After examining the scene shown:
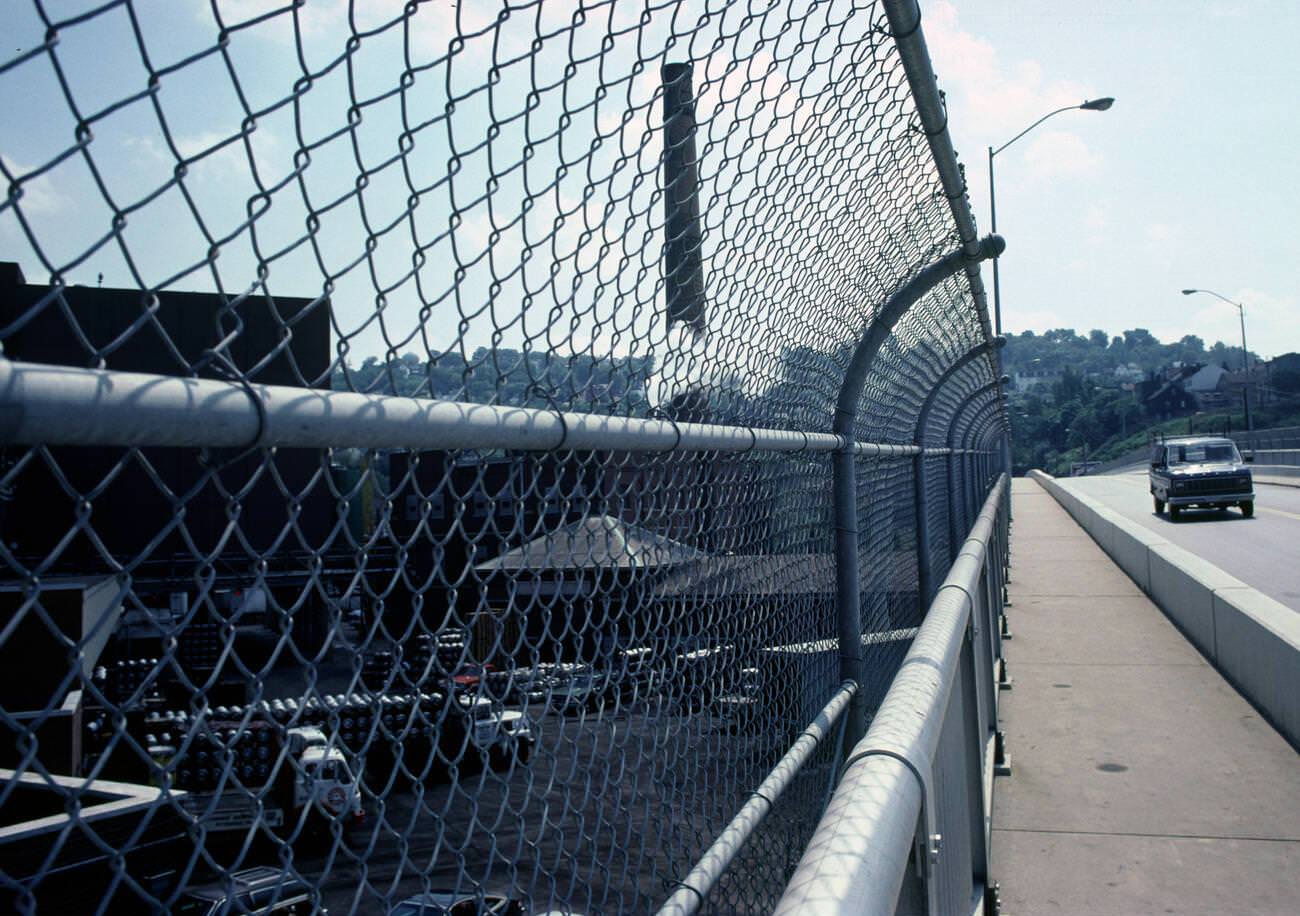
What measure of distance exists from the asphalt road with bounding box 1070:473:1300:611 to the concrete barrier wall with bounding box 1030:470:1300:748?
110 inches

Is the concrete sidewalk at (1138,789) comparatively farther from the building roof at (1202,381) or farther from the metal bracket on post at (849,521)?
the building roof at (1202,381)

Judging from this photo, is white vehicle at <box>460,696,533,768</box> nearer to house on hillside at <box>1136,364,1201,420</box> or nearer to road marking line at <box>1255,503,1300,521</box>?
road marking line at <box>1255,503,1300,521</box>

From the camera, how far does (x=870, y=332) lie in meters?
4.09

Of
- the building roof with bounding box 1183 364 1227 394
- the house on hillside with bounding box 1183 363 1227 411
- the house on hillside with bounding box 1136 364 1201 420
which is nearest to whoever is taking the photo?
the house on hillside with bounding box 1183 363 1227 411

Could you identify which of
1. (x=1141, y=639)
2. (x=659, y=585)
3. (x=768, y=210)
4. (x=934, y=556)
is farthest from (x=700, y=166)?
(x=1141, y=639)

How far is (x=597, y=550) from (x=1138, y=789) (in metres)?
4.00

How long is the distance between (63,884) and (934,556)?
6.03 metres

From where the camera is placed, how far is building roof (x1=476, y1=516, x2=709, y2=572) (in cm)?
215

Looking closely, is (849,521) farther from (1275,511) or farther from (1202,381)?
(1202,381)

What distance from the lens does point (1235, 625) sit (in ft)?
23.1

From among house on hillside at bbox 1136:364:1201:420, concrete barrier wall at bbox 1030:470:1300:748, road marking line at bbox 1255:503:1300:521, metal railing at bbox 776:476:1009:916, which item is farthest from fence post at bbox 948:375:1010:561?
house on hillside at bbox 1136:364:1201:420

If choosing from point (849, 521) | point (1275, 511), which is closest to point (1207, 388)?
point (1275, 511)

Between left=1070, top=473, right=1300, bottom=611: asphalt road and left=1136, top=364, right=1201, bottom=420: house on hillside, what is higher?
left=1136, top=364, right=1201, bottom=420: house on hillside

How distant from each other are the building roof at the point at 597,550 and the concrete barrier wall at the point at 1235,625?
4.53 meters
